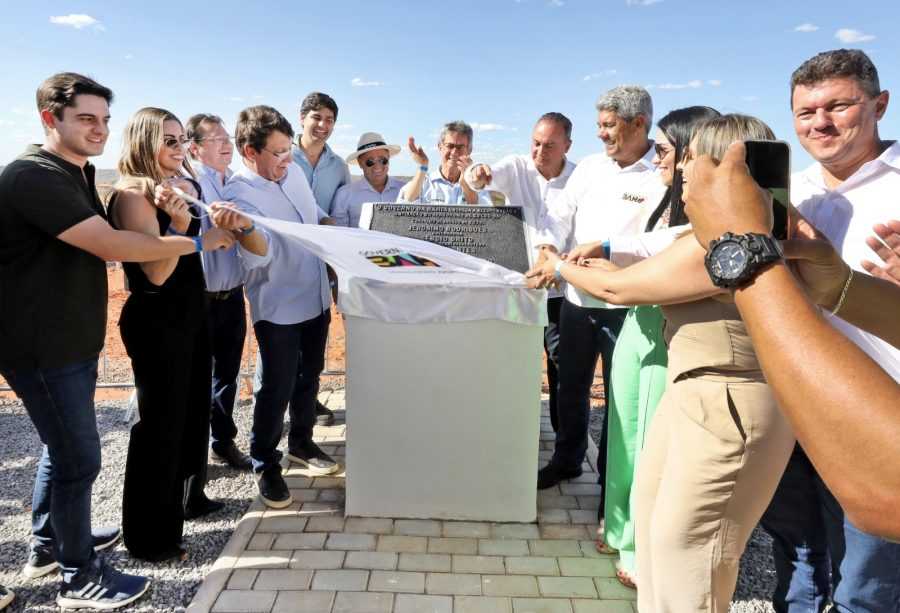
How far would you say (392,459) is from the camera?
3504mm

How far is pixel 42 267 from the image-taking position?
99.4 inches

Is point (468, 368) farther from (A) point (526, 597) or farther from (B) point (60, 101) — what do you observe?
(B) point (60, 101)

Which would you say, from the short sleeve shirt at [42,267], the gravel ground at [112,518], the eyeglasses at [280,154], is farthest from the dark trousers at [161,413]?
the eyeglasses at [280,154]

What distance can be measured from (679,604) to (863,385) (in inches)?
65.0

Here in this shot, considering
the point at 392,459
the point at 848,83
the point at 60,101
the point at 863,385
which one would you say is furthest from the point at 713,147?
the point at 60,101

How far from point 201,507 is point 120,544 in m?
0.47

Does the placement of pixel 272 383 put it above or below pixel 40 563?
above

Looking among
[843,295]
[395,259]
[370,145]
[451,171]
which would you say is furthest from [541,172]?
[843,295]

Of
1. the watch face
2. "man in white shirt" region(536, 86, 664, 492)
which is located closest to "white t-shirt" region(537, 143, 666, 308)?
"man in white shirt" region(536, 86, 664, 492)

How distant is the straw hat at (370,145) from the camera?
5.18m

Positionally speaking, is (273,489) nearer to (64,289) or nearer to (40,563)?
(40,563)

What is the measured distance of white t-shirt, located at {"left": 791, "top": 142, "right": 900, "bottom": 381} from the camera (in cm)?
210

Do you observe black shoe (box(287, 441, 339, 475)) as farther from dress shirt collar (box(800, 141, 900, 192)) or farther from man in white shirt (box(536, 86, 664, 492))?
dress shirt collar (box(800, 141, 900, 192))

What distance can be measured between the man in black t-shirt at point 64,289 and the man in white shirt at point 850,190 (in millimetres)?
2688
